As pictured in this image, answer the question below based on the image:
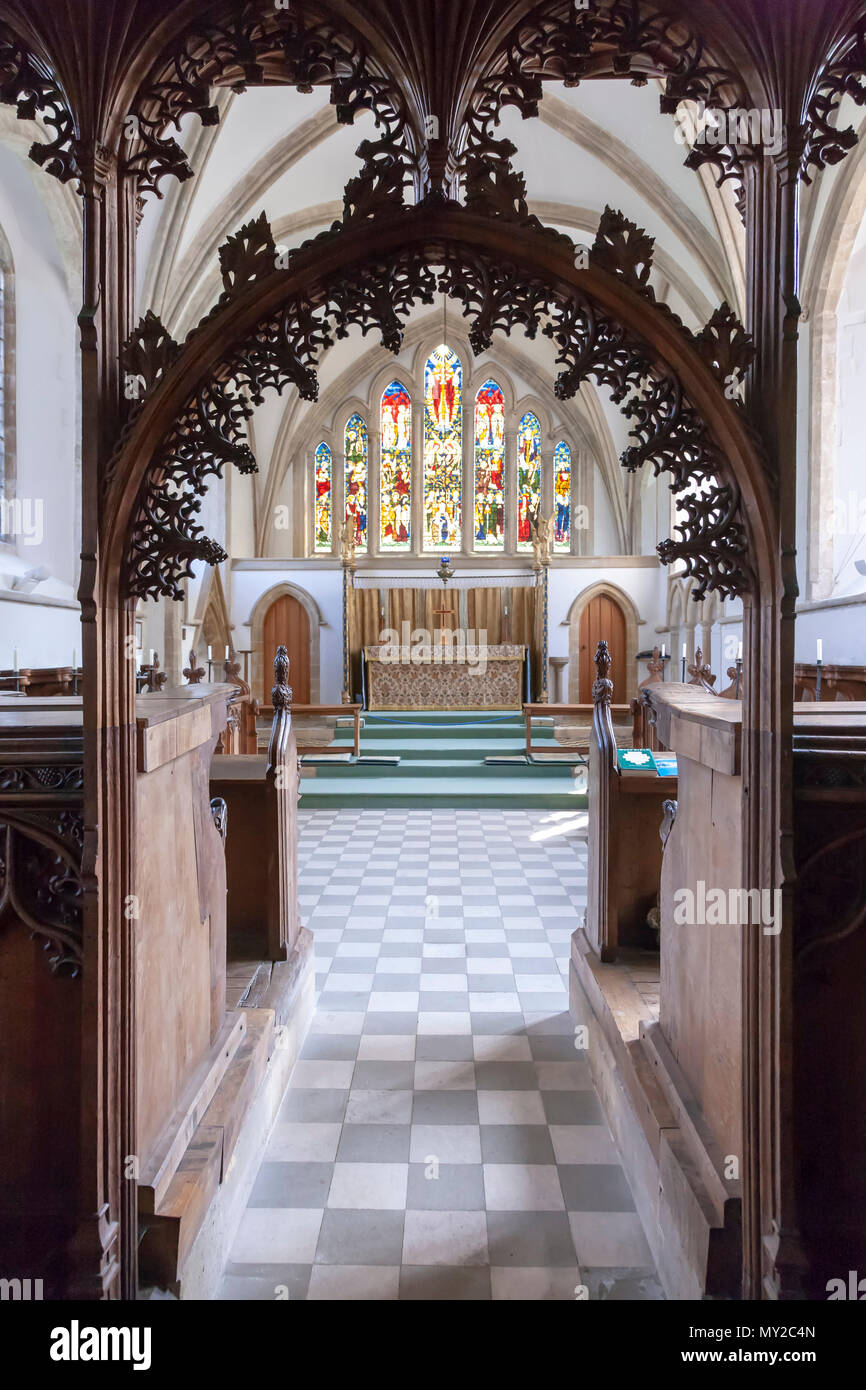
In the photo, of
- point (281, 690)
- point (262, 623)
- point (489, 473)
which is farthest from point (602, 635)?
point (281, 690)

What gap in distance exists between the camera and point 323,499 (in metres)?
16.8

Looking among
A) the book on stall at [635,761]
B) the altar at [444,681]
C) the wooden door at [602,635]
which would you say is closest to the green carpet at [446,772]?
the altar at [444,681]

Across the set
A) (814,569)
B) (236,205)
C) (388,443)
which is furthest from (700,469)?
(388,443)

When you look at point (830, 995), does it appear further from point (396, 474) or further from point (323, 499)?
point (323, 499)

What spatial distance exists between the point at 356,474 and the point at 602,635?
584 cm

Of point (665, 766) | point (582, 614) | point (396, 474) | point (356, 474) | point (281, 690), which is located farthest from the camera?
point (356, 474)

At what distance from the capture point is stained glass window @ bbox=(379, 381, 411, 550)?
16.6 meters

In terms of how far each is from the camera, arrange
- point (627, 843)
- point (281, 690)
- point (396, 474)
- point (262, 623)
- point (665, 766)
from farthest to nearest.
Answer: point (396, 474), point (262, 623), point (281, 690), point (665, 766), point (627, 843)

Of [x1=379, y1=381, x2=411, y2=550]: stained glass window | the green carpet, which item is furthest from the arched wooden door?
the green carpet

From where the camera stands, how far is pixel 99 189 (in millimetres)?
1592

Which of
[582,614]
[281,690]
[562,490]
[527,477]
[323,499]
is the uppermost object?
[527,477]

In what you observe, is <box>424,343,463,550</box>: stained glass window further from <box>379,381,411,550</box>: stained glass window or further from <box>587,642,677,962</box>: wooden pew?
<box>587,642,677,962</box>: wooden pew

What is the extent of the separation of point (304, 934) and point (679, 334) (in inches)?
106

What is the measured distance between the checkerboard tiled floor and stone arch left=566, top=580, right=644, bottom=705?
10553 mm
